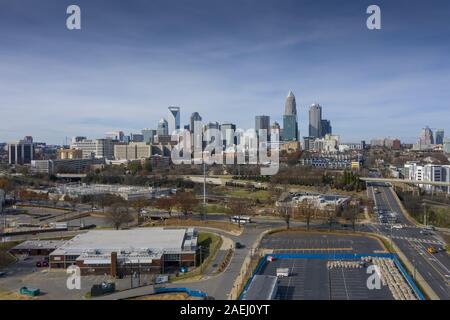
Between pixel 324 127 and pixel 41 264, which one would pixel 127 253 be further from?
pixel 324 127

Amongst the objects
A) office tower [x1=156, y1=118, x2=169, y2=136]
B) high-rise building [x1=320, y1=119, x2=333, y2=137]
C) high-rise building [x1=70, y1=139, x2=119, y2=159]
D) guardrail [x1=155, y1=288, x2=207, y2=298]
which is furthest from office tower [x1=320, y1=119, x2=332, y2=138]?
guardrail [x1=155, y1=288, x2=207, y2=298]

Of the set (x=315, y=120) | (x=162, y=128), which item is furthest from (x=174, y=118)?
(x=315, y=120)

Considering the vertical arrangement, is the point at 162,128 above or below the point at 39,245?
above

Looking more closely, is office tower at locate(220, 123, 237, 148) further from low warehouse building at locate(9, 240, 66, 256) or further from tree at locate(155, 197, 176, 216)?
low warehouse building at locate(9, 240, 66, 256)

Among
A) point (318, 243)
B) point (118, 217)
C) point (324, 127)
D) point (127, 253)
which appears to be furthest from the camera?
point (324, 127)

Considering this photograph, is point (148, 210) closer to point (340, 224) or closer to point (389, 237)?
point (340, 224)

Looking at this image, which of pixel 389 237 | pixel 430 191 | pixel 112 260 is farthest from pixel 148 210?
pixel 430 191
